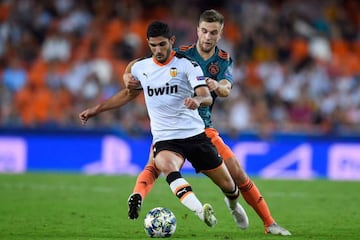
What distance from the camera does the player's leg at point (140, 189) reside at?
8359 millimetres

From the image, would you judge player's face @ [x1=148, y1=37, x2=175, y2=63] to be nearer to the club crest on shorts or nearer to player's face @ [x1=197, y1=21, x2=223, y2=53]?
the club crest on shorts

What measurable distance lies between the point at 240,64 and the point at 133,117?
302 cm

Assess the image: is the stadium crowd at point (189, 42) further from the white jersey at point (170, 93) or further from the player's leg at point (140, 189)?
the white jersey at point (170, 93)

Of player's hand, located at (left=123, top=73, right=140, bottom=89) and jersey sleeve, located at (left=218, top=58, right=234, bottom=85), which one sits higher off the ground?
jersey sleeve, located at (left=218, top=58, right=234, bottom=85)

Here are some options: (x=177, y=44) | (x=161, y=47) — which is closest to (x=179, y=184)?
(x=161, y=47)

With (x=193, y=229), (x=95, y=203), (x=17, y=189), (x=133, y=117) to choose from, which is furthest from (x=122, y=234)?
(x=133, y=117)

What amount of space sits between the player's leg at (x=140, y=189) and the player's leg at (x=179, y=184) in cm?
26

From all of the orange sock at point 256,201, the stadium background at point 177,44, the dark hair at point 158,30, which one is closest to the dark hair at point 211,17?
the dark hair at point 158,30

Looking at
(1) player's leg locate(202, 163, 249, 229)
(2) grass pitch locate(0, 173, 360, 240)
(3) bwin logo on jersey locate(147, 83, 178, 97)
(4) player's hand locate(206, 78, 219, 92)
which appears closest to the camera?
(4) player's hand locate(206, 78, 219, 92)

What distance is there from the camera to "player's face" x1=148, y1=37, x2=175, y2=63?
8547mm

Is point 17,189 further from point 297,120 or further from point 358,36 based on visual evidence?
point 358,36

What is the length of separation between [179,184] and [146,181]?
0.53 m

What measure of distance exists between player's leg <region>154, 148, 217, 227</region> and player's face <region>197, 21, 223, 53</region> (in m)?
1.44

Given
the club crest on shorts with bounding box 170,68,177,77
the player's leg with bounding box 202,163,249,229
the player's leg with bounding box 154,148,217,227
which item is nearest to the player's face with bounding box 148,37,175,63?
the club crest on shorts with bounding box 170,68,177,77
